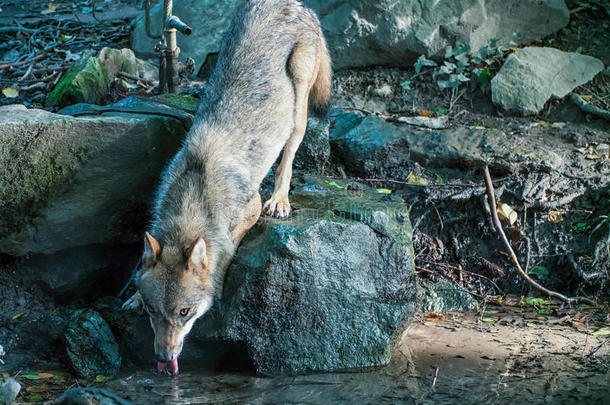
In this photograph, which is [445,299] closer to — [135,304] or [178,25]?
[135,304]

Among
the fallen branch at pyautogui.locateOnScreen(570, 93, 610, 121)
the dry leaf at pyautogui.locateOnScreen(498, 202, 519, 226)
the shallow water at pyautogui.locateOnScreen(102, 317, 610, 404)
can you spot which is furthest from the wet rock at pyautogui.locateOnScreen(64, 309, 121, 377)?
the fallen branch at pyautogui.locateOnScreen(570, 93, 610, 121)

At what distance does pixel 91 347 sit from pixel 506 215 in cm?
450

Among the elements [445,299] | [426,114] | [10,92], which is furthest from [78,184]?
[426,114]

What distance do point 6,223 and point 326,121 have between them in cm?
358

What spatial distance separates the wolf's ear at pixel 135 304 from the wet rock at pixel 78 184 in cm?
61

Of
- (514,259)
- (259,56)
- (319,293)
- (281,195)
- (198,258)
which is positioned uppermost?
(259,56)

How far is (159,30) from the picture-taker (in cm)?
1036

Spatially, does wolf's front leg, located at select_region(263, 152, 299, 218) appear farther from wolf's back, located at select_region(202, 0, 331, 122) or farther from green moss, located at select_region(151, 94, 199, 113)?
green moss, located at select_region(151, 94, 199, 113)

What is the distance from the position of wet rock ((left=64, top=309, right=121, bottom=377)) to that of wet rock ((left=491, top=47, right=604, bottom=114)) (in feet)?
18.4

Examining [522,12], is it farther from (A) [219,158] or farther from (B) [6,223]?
(B) [6,223]

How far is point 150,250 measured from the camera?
18.3 ft

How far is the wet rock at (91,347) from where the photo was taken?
6.11 m

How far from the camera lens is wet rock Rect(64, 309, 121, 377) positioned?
6109mm

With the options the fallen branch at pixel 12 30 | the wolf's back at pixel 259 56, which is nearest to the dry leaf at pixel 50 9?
the fallen branch at pixel 12 30
